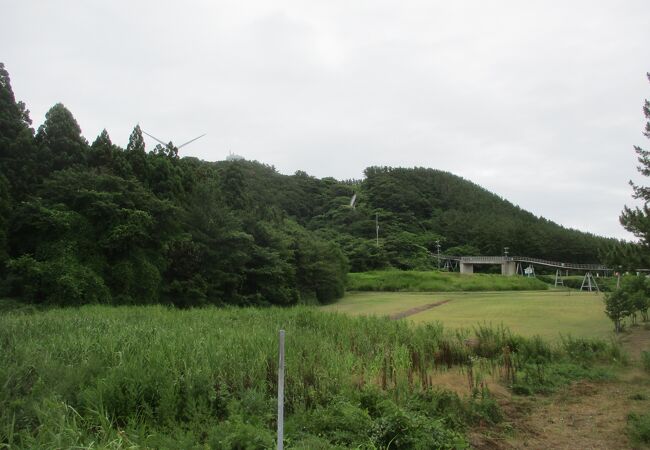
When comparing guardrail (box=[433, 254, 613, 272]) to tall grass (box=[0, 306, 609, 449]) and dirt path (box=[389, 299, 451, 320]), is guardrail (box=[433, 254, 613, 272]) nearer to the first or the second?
dirt path (box=[389, 299, 451, 320])

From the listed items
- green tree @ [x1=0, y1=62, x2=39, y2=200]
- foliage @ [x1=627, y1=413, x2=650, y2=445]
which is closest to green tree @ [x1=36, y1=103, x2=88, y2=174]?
green tree @ [x1=0, y1=62, x2=39, y2=200]

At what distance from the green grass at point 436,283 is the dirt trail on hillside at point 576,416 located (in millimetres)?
41152

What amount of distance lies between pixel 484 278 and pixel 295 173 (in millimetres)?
62695

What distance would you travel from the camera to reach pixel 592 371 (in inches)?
395

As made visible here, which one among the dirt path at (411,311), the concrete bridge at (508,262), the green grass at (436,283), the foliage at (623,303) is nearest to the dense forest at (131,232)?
the foliage at (623,303)

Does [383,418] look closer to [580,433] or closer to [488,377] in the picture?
[580,433]

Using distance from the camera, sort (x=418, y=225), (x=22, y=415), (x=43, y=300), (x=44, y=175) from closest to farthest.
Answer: (x=22, y=415) → (x=43, y=300) → (x=44, y=175) → (x=418, y=225)

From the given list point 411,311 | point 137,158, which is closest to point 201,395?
point 411,311

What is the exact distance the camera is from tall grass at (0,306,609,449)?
13.5ft

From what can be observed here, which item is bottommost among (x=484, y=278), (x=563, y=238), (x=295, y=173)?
(x=484, y=278)

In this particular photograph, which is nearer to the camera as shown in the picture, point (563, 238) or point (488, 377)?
point (488, 377)

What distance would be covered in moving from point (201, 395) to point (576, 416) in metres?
5.46

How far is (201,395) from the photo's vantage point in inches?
205

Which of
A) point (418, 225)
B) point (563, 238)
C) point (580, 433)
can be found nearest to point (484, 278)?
point (563, 238)
